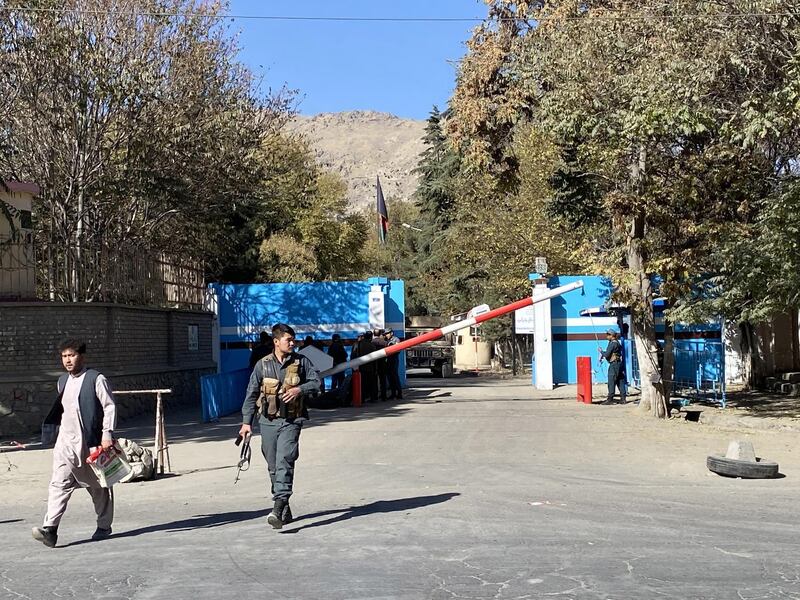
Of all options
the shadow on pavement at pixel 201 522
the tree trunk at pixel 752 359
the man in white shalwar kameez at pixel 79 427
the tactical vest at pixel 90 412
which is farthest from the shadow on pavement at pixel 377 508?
the tree trunk at pixel 752 359

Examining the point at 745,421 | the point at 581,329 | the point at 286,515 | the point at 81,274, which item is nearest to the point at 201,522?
the point at 286,515

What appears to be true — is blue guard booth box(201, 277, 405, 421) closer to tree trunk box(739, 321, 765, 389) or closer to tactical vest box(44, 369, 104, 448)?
tree trunk box(739, 321, 765, 389)

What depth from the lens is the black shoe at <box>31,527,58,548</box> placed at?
26.6 ft

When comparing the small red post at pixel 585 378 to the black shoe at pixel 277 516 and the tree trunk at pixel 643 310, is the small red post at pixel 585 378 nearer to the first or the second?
the tree trunk at pixel 643 310

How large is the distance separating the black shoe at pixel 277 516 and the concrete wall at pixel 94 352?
1100cm

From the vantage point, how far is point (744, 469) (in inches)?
474

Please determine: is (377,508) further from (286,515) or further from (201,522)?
(201,522)

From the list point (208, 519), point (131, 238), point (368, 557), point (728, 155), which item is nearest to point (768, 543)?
point (368, 557)

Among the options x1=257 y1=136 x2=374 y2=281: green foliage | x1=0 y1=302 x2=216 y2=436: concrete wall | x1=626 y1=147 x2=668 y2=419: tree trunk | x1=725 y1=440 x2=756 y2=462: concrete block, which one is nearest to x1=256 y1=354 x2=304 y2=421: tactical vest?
x1=725 y1=440 x2=756 y2=462: concrete block

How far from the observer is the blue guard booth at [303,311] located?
1146 inches

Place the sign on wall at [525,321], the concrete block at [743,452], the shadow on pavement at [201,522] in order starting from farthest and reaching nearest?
1. the sign on wall at [525,321]
2. the concrete block at [743,452]
3. the shadow on pavement at [201,522]

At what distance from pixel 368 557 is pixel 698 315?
1363 centimetres

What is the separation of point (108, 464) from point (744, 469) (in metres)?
7.71

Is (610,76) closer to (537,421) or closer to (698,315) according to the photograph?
(698,315)
